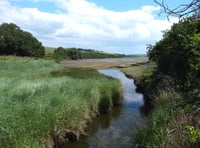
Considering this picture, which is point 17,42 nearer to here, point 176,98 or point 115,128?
point 115,128

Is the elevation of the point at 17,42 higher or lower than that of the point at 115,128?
higher

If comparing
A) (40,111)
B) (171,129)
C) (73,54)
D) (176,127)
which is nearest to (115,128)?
(40,111)

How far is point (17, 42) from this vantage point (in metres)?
85.3

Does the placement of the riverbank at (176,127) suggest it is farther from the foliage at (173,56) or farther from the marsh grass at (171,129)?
the foliage at (173,56)

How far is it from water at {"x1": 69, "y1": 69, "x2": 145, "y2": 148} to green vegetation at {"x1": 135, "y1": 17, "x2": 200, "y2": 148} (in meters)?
1.31

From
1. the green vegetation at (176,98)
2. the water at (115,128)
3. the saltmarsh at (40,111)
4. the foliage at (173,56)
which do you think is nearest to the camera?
the green vegetation at (176,98)

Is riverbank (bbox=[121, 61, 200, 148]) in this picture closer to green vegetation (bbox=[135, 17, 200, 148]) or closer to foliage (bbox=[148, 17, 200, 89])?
green vegetation (bbox=[135, 17, 200, 148])

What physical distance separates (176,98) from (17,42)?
7717cm

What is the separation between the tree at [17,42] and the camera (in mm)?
84000

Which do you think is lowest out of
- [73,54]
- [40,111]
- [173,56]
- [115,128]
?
[73,54]

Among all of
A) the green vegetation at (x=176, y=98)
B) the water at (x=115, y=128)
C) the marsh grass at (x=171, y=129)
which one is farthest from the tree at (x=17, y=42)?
the marsh grass at (x=171, y=129)

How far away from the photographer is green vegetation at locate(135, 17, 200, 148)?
464 cm

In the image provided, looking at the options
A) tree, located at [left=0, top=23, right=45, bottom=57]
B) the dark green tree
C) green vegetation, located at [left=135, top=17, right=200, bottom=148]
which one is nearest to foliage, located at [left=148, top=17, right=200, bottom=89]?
green vegetation, located at [left=135, top=17, right=200, bottom=148]

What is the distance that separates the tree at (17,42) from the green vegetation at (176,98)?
59386 mm
